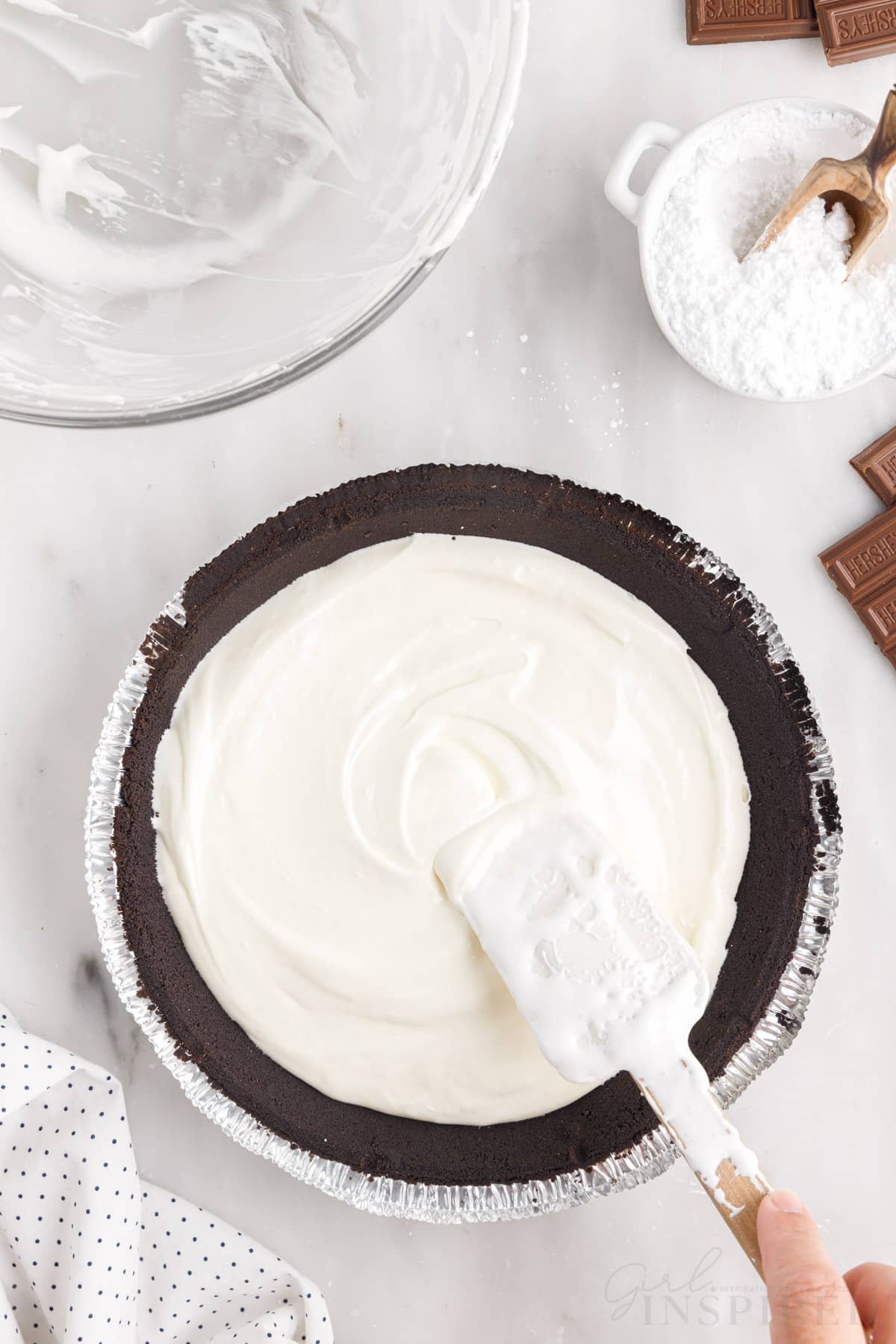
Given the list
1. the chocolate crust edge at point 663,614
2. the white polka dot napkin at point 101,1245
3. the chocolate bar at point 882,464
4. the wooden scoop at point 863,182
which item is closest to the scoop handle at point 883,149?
the wooden scoop at point 863,182

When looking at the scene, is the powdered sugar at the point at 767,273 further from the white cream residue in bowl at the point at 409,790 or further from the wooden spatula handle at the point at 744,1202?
the wooden spatula handle at the point at 744,1202

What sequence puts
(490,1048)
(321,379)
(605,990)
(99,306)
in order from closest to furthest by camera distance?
(99,306), (605,990), (490,1048), (321,379)

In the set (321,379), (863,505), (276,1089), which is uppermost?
(321,379)

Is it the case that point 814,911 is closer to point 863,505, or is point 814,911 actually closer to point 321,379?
point 863,505

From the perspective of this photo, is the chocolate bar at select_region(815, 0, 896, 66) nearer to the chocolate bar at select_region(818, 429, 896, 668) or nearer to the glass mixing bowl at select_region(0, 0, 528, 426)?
the chocolate bar at select_region(818, 429, 896, 668)

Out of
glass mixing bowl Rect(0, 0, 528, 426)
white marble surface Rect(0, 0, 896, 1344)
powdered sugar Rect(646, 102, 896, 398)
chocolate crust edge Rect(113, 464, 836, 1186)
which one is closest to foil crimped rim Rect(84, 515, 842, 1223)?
chocolate crust edge Rect(113, 464, 836, 1186)

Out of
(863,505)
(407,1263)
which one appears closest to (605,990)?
(407,1263)
